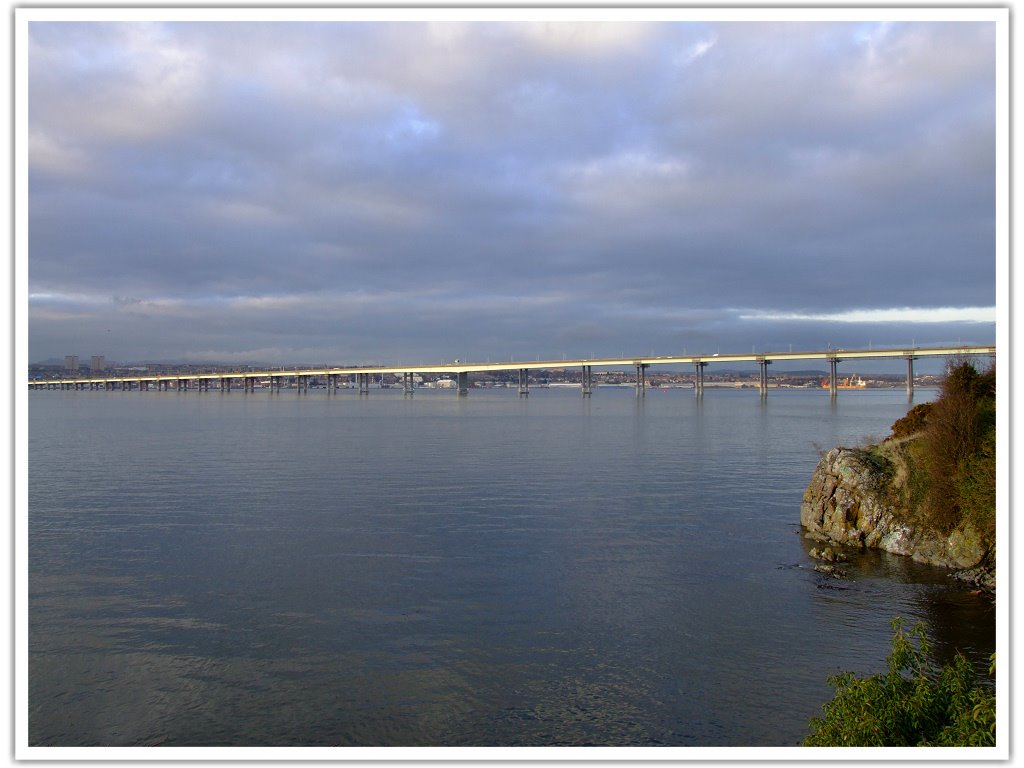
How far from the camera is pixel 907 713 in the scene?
974 centimetres

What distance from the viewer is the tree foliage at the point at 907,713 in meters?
9.02

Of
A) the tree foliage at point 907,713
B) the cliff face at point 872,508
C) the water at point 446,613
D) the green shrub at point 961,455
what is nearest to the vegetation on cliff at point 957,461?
the green shrub at point 961,455

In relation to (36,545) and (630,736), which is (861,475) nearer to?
(630,736)

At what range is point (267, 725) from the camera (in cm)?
1487

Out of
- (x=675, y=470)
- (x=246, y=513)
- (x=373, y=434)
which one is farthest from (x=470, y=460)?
(x=373, y=434)

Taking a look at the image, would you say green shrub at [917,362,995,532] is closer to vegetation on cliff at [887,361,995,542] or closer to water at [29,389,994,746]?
vegetation on cliff at [887,361,995,542]

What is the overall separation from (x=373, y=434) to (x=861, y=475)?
6042 cm

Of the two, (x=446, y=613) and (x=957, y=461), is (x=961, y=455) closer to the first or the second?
(x=957, y=461)

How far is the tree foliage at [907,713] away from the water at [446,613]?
4783mm

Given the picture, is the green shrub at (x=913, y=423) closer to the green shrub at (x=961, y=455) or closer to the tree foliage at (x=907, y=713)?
the green shrub at (x=961, y=455)

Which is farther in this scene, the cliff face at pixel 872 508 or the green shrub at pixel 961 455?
the cliff face at pixel 872 508

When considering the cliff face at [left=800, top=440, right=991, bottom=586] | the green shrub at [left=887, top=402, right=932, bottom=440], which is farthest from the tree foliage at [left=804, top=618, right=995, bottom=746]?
the green shrub at [left=887, top=402, right=932, bottom=440]
